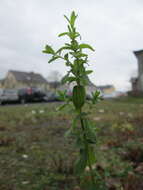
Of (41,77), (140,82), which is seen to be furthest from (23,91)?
(41,77)

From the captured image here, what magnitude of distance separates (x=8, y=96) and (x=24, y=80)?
39.5m

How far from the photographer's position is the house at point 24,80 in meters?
58.1

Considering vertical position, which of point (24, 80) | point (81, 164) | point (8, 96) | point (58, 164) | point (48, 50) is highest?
point (24, 80)

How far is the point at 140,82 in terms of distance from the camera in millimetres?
26062

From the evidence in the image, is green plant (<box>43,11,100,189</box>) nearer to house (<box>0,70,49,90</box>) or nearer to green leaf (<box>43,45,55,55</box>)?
green leaf (<box>43,45,55,55</box>)

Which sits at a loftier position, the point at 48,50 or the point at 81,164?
the point at 48,50

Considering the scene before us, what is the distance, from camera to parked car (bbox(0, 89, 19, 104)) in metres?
19.6

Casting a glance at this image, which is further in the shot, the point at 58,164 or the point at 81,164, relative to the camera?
the point at 58,164

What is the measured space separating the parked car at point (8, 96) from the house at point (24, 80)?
123ft

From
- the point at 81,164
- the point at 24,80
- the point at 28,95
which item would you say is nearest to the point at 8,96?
the point at 28,95

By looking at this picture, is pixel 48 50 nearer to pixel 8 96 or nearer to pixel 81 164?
pixel 81 164

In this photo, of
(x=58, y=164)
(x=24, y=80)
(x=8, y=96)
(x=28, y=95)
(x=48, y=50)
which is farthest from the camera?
(x=24, y=80)

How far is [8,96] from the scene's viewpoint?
19.8 meters

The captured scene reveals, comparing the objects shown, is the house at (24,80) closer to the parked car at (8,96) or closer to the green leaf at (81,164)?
the parked car at (8,96)
